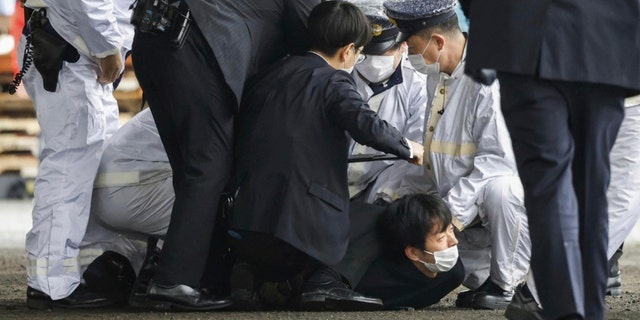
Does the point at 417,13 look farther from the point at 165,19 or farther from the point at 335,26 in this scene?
the point at 165,19

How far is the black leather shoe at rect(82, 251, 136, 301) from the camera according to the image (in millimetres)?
5820

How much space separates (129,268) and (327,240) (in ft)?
3.45

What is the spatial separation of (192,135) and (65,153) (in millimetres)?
646

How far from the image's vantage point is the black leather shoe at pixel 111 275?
5820mm

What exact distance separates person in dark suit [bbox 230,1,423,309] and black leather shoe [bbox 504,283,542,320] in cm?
109

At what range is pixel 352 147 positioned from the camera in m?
6.32

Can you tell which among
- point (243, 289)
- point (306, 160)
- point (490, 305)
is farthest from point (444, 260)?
point (243, 289)

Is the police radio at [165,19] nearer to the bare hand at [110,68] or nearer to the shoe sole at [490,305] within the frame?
the bare hand at [110,68]

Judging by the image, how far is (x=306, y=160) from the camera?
17.7ft

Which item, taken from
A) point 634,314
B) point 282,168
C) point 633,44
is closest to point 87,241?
point 282,168

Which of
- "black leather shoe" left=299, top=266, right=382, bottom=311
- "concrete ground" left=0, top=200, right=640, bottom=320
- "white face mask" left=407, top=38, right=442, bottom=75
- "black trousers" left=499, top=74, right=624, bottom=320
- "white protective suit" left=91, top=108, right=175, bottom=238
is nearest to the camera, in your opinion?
"black trousers" left=499, top=74, right=624, bottom=320

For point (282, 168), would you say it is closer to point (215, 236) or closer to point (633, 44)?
point (215, 236)

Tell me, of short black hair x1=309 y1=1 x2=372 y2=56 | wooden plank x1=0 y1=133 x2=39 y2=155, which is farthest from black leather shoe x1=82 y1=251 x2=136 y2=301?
wooden plank x1=0 y1=133 x2=39 y2=155

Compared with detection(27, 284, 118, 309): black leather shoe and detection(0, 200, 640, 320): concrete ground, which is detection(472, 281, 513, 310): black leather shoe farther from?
detection(27, 284, 118, 309): black leather shoe
